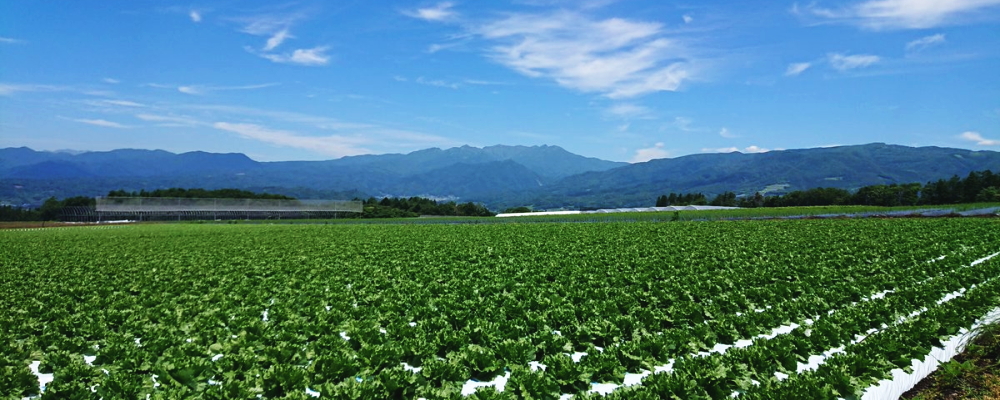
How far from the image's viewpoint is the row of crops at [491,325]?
6996mm

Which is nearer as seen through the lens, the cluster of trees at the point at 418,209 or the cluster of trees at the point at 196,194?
the cluster of trees at the point at 418,209

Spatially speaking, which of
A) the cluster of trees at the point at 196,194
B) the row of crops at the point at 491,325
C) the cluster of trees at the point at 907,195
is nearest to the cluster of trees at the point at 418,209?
the cluster of trees at the point at 196,194

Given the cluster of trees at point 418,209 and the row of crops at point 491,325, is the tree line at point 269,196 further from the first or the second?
the row of crops at point 491,325

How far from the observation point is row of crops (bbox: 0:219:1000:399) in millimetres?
6996

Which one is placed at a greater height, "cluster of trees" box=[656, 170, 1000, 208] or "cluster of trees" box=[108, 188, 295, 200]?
"cluster of trees" box=[108, 188, 295, 200]

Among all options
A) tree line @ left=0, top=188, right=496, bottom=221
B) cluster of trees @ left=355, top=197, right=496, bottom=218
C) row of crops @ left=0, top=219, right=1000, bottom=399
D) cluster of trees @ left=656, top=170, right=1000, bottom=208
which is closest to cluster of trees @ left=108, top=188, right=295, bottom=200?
tree line @ left=0, top=188, right=496, bottom=221

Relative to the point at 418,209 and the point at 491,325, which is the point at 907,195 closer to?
the point at 418,209

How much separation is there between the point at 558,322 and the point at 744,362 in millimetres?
3430

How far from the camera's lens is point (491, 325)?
9500 millimetres

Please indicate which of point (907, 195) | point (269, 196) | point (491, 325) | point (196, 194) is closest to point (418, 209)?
point (269, 196)

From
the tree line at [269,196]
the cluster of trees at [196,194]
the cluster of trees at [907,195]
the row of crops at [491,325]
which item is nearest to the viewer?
the row of crops at [491,325]

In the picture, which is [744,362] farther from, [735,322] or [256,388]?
[256,388]

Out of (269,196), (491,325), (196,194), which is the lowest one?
(491,325)

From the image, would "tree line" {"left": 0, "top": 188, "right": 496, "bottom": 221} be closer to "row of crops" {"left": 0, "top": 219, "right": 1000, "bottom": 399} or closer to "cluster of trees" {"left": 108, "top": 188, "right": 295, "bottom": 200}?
"cluster of trees" {"left": 108, "top": 188, "right": 295, "bottom": 200}
